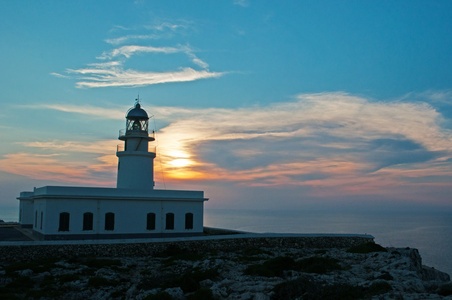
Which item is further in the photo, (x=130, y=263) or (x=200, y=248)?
(x=200, y=248)

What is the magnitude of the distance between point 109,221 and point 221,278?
10.9 metres

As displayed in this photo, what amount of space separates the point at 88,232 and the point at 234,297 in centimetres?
1330

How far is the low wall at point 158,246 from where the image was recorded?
17.8 metres

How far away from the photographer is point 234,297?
38.2 ft

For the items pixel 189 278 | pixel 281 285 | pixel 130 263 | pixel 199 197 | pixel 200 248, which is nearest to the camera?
pixel 281 285

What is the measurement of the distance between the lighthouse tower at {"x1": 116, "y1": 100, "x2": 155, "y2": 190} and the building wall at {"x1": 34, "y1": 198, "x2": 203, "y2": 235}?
258cm

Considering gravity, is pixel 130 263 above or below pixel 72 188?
below

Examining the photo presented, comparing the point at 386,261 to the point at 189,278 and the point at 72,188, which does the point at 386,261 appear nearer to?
the point at 189,278

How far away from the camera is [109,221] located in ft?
75.9

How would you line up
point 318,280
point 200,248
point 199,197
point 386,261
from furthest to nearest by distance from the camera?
point 199,197, point 200,248, point 386,261, point 318,280

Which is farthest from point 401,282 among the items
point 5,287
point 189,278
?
point 5,287

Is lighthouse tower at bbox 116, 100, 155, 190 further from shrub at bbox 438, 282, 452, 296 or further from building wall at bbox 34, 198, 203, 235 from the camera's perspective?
shrub at bbox 438, 282, 452, 296

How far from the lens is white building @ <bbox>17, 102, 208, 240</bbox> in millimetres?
22109

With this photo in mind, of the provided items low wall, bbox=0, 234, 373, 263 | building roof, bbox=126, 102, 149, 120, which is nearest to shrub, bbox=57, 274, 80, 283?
low wall, bbox=0, 234, 373, 263
